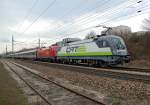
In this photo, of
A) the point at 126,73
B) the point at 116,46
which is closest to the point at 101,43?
the point at 116,46

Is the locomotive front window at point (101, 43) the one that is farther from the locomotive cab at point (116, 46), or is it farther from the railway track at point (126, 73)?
the railway track at point (126, 73)

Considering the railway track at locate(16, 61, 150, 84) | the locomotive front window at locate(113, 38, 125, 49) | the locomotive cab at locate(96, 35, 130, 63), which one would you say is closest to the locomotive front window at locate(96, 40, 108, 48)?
the locomotive cab at locate(96, 35, 130, 63)

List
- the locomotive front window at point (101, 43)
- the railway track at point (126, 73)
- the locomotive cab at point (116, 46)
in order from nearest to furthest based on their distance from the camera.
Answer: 1. the railway track at point (126, 73)
2. the locomotive cab at point (116, 46)
3. the locomotive front window at point (101, 43)

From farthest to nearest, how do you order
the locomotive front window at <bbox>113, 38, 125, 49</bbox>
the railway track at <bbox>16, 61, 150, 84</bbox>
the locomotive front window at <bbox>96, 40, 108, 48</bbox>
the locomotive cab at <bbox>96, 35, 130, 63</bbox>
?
the locomotive front window at <bbox>96, 40, 108, 48</bbox> < the locomotive front window at <bbox>113, 38, 125, 49</bbox> < the locomotive cab at <bbox>96, 35, 130, 63</bbox> < the railway track at <bbox>16, 61, 150, 84</bbox>

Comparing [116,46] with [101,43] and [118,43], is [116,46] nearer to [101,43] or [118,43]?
[118,43]

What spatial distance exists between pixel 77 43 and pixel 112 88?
887 inches

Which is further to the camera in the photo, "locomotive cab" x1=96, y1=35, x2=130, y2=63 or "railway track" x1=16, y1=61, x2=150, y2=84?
"locomotive cab" x1=96, y1=35, x2=130, y2=63

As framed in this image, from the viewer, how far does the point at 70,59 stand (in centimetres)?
3966

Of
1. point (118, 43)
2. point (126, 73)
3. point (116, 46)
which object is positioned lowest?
point (126, 73)

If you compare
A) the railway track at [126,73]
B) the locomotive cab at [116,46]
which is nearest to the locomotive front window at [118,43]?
the locomotive cab at [116,46]

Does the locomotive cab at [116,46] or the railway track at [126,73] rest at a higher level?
the locomotive cab at [116,46]

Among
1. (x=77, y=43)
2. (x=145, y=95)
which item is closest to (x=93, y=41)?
(x=77, y=43)

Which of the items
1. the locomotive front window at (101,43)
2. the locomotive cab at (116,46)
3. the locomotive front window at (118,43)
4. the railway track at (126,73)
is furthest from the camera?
the locomotive front window at (101,43)

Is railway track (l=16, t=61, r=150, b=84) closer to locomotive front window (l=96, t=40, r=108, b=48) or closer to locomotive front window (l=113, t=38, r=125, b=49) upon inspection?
locomotive front window (l=113, t=38, r=125, b=49)
